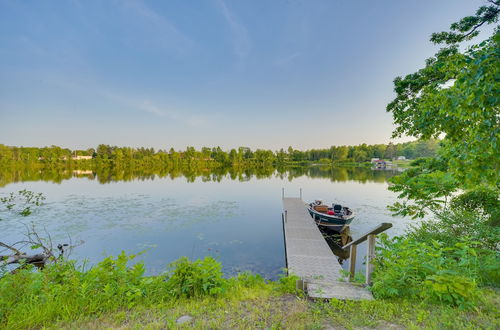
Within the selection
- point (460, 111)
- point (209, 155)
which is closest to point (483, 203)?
point (460, 111)

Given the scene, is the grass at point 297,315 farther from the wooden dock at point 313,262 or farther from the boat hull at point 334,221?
the boat hull at point 334,221

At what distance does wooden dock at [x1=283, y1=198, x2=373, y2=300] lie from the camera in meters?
3.76

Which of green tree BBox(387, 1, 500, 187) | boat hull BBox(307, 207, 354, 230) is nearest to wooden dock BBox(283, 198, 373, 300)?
boat hull BBox(307, 207, 354, 230)

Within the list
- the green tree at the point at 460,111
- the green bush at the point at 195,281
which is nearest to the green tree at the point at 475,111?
the green tree at the point at 460,111

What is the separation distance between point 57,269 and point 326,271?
7.76 m

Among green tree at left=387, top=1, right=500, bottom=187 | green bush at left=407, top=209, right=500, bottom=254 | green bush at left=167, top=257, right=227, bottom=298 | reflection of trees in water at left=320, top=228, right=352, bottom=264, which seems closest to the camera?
green tree at left=387, top=1, right=500, bottom=187

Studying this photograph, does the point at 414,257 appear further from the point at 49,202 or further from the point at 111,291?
the point at 49,202

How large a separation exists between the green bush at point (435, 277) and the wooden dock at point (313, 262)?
0.47 m

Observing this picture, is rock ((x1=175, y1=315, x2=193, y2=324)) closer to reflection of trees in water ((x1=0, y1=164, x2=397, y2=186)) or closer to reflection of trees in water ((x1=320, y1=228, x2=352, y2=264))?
reflection of trees in water ((x1=320, y1=228, x2=352, y2=264))

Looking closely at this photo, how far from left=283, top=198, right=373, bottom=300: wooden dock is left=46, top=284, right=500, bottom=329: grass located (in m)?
0.32

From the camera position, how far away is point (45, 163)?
86.4 m

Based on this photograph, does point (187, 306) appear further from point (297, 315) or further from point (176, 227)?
point (176, 227)

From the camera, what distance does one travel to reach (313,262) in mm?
8492

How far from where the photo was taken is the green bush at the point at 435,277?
2.93m
